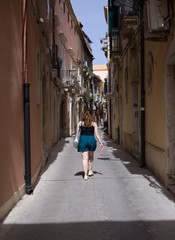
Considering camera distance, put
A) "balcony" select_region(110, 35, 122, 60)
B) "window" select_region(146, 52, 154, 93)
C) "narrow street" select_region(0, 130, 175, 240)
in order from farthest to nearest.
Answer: "balcony" select_region(110, 35, 122, 60)
"window" select_region(146, 52, 154, 93)
"narrow street" select_region(0, 130, 175, 240)

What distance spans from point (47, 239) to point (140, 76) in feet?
23.3

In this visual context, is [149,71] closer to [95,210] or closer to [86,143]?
[86,143]

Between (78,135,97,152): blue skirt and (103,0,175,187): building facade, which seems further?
(78,135,97,152): blue skirt

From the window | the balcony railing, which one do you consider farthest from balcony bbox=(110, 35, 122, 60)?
the window

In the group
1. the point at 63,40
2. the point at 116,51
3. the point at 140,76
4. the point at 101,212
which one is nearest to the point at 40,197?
the point at 101,212

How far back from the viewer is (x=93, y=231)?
452 cm

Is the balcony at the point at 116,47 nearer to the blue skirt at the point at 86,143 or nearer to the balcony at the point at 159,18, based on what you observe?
the blue skirt at the point at 86,143

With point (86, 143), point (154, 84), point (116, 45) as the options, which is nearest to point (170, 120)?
point (154, 84)

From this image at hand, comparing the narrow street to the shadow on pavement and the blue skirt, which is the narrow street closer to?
the shadow on pavement

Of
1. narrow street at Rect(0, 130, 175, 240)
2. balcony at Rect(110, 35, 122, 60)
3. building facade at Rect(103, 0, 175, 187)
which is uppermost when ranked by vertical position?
balcony at Rect(110, 35, 122, 60)

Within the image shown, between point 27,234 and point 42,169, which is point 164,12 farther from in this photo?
point 42,169

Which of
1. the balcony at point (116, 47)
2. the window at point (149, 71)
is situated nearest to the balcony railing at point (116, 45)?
the balcony at point (116, 47)

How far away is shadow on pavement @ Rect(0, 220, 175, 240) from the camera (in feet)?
14.2

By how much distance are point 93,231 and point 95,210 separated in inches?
39.3
